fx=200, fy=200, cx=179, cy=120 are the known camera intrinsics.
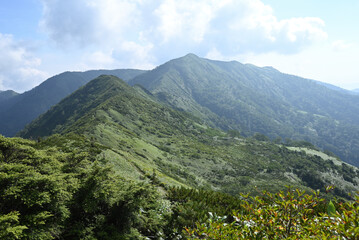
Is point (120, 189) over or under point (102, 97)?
under

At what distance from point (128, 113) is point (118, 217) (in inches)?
5658

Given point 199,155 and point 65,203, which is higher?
point 65,203

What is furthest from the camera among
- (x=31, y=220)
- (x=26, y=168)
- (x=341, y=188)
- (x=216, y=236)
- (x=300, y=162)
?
(x=300, y=162)

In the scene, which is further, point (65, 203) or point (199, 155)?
point (199, 155)

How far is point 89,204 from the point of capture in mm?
11219

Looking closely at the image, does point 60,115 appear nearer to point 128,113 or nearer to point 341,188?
point 128,113

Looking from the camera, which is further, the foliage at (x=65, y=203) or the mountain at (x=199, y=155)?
the mountain at (x=199, y=155)

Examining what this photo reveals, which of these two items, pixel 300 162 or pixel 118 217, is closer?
pixel 118 217

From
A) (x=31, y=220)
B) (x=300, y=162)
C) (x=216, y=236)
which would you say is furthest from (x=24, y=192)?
(x=300, y=162)

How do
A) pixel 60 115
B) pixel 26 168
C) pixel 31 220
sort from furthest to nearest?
pixel 60 115
pixel 26 168
pixel 31 220

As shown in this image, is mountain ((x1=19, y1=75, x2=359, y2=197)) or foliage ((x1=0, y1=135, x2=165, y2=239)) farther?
mountain ((x1=19, y1=75, x2=359, y2=197))

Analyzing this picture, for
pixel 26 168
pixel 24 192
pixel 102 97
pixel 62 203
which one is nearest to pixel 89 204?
pixel 62 203

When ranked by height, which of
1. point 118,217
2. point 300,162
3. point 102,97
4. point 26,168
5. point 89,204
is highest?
point 102,97

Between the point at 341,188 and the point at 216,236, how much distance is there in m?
152
